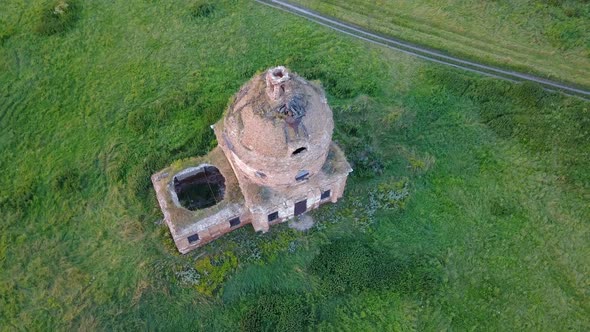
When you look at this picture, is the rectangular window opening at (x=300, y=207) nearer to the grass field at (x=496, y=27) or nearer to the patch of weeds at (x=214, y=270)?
the patch of weeds at (x=214, y=270)

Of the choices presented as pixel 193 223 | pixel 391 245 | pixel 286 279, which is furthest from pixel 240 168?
pixel 391 245

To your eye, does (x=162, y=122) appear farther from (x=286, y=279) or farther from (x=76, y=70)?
(x=286, y=279)

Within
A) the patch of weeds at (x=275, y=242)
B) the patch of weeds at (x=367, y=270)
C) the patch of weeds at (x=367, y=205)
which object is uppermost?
the patch of weeds at (x=367, y=205)

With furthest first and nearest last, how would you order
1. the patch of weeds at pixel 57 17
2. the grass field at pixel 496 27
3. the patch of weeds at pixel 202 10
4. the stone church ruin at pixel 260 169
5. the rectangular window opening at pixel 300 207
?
the patch of weeds at pixel 202 10
the patch of weeds at pixel 57 17
the grass field at pixel 496 27
the rectangular window opening at pixel 300 207
the stone church ruin at pixel 260 169

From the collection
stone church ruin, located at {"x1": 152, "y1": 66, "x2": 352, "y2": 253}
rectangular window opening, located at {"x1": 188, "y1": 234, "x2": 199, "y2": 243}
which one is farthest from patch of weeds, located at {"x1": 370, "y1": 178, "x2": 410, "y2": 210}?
rectangular window opening, located at {"x1": 188, "y1": 234, "x2": 199, "y2": 243}

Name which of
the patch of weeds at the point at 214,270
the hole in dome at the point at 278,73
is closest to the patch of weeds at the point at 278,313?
the patch of weeds at the point at 214,270

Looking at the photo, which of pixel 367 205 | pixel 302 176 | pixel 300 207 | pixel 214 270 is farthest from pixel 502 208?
pixel 214 270
